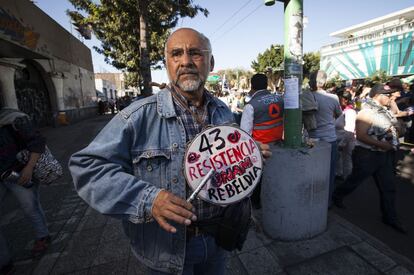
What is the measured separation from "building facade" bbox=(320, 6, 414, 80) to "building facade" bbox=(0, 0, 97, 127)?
1101 inches

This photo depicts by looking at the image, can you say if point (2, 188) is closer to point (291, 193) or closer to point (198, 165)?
point (198, 165)

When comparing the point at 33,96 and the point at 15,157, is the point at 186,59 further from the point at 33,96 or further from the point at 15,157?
the point at 33,96

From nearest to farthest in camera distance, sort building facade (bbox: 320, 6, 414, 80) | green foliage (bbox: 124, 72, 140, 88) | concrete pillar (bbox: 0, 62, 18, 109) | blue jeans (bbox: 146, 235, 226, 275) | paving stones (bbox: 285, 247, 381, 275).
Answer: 1. blue jeans (bbox: 146, 235, 226, 275)
2. paving stones (bbox: 285, 247, 381, 275)
3. concrete pillar (bbox: 0, 62, 18, 109)
4. building facade (bbox: 320, 6, 414, 80)
5. green foliage (bbox: 124, 72, 140, 88)

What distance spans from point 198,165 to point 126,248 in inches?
94.1

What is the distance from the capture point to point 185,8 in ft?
45.6

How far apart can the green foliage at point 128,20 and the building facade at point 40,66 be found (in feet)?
7.53

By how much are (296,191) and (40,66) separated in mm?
16265

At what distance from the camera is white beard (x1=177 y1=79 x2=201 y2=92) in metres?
1.44

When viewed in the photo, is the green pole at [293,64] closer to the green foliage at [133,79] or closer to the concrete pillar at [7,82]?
the concrete pillar at [7,82]

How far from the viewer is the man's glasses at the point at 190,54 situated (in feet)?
4.77

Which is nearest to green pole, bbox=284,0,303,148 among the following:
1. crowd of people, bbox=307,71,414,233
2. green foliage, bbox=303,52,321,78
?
crowd of people, bbox=307,71,414,233

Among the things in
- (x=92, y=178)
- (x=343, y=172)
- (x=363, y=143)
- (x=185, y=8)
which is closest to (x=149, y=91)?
(x=185, y=8)

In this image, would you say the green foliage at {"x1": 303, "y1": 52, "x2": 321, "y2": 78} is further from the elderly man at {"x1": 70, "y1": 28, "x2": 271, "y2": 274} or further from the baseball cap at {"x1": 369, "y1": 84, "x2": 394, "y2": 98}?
the elderly man at {"x1": 70, "y1": 28, "x2": 271, "y2": 274}

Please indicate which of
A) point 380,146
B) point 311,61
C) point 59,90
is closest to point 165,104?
point 380,146
